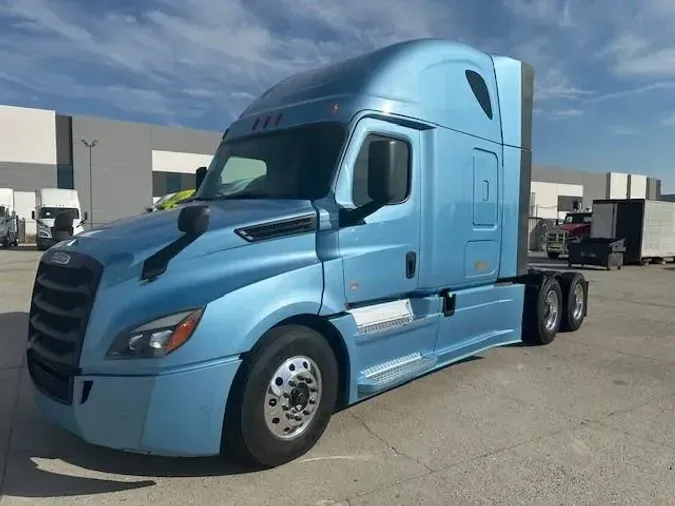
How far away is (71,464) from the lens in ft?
12.1

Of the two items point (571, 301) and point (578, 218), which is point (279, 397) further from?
point (578, 218)

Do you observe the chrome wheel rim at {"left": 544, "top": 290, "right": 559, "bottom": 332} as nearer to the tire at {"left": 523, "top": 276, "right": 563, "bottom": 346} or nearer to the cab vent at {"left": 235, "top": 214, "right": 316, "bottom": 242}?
the tire at {"left": 523, "top": 276, "right": 563, "bottom": 346}

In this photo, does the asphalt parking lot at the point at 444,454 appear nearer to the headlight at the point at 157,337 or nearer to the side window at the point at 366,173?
the headlight at the point at 157,337

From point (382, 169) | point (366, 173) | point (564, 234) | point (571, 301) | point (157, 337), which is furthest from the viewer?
point (564, 234)

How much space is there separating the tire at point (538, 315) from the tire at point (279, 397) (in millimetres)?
4087

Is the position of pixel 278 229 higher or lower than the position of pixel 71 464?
higher

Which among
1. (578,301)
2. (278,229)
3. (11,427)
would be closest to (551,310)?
(578,301)

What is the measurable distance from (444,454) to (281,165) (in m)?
2.69

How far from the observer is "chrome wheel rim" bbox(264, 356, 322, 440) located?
3631 mm

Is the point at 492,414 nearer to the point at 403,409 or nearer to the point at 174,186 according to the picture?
→ the point at 403,409

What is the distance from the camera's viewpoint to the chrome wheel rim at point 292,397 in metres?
3.63

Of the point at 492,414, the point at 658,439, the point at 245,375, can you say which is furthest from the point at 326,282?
the point at 658,439

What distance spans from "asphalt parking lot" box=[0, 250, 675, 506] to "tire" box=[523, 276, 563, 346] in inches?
39.9

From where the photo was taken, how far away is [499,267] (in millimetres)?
6254
